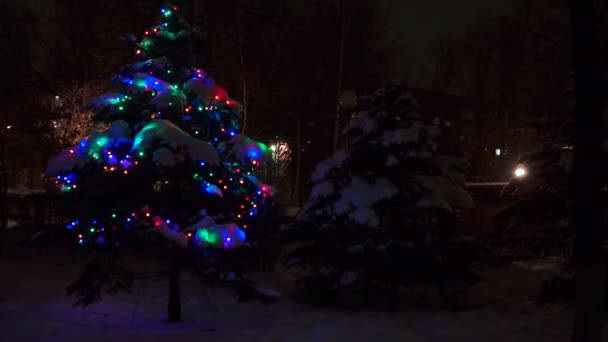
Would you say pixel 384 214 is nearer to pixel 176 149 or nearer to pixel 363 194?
pixel 363 194

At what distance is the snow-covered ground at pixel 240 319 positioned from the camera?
7.89m

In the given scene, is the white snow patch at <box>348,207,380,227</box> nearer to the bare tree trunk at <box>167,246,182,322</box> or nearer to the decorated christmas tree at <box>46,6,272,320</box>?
the decorated christmas tree at <box>46,6,272,320</box>

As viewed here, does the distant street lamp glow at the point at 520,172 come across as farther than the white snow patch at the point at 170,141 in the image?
Yes

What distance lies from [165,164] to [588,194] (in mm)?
5538

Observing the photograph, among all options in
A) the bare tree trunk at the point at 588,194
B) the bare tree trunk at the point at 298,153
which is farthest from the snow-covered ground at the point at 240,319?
the bare tree trunk at the point at 298,153

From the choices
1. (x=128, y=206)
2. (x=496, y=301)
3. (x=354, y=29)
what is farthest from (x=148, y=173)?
(x=354, y=29)

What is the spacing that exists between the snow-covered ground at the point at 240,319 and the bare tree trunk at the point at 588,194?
1.90 meters

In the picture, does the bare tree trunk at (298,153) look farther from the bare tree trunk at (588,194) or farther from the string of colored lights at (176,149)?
the bare tree trunk at (588,194)

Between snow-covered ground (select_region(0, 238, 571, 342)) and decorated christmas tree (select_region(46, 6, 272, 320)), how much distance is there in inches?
34.7

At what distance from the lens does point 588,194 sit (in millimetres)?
5441

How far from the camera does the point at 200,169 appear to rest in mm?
9297

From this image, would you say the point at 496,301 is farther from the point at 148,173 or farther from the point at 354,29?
the point at 354,29

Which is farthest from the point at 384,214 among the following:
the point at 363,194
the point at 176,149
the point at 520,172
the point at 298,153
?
the point at 298,153

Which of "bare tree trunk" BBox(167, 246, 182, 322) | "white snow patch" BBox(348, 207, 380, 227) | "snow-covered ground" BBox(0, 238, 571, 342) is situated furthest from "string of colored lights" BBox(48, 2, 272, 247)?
"white snow patch" BBox(348, 207, 380, 227)
